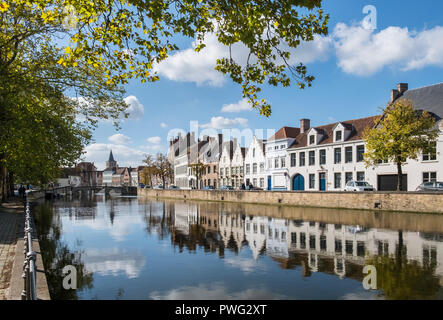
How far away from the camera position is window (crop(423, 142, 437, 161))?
1202 inches

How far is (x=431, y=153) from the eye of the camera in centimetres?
3106

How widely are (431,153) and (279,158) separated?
23.8m

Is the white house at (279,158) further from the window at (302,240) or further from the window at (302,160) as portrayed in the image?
the window at (302,240)

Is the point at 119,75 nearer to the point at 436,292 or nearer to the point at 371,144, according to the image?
the point at 436,292

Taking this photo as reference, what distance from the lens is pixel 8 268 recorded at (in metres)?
8.54

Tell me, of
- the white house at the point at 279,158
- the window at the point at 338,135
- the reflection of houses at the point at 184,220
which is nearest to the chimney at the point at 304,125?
the white house at the point at 279,158

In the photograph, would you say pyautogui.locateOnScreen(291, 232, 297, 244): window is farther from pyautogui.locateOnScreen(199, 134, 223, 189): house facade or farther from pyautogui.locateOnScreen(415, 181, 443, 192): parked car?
pyautogui.locateOnScreen(199, 134, 223, 189): house facade

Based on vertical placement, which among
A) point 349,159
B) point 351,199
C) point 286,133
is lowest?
point 351,199

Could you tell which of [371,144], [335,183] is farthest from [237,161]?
[371,144]

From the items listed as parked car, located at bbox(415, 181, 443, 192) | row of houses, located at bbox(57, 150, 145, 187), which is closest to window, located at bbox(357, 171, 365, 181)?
parked car, located at bbox(415, 181, 443, 192)

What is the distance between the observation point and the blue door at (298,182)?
1893 inches

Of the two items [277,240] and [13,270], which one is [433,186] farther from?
[13,270]

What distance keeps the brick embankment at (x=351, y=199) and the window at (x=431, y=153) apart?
635cm

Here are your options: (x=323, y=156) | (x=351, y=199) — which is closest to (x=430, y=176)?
(x=351, y=199)
